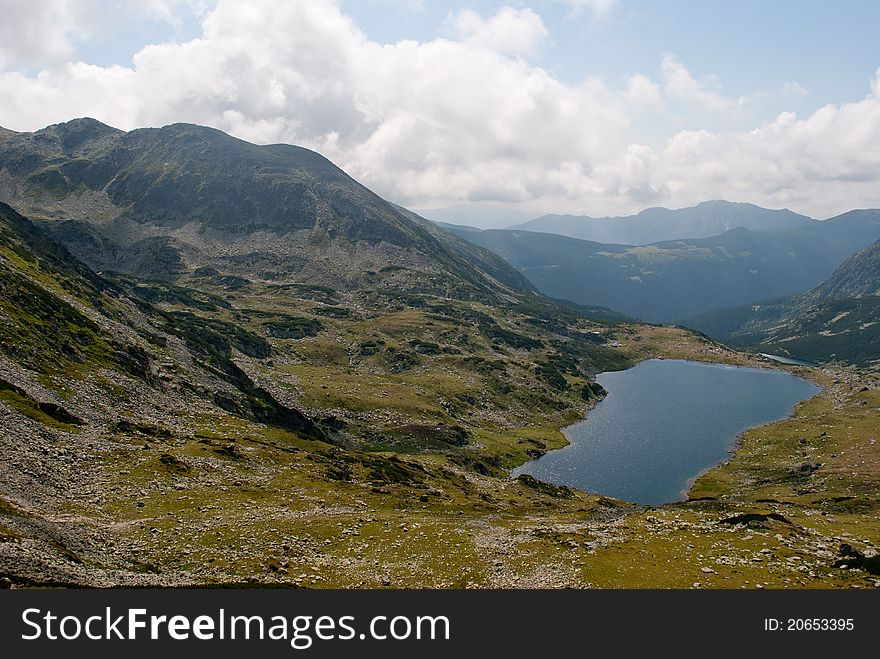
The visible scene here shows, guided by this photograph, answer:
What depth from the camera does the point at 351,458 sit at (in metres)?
90.1

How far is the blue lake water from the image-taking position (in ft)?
378

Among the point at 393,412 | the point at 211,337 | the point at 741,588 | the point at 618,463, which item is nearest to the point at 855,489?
the point at 618,463

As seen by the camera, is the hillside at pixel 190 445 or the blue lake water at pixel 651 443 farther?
the blue lake water at pixel 651 443

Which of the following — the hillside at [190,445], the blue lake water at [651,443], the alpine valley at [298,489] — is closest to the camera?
the alpine valley at [298,489]

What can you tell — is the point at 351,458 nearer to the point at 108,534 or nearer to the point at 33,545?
the point at 108,534

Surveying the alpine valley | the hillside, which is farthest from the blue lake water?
the hillside

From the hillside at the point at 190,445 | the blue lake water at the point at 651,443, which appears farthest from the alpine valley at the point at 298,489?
the blue lake water at the point at 651,443

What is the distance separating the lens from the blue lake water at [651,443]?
11512cm

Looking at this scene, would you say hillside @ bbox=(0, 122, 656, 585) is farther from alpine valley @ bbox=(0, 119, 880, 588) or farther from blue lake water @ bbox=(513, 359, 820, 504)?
blue lake water @ bbox=(513, 359, 820, 504)

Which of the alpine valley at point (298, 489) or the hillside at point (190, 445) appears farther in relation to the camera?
the hillside at point (190, 445)

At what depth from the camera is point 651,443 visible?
468ft

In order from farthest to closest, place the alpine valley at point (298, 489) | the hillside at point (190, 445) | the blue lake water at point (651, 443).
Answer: the blue lake water at point (651, 443), the hillside at point (190, 445), the alpine valley at point (298, 489)

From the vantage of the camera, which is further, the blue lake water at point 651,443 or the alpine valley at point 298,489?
the blue lake water at point 651,443

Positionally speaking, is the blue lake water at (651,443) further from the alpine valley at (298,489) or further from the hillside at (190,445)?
the hillside at (190,445)
